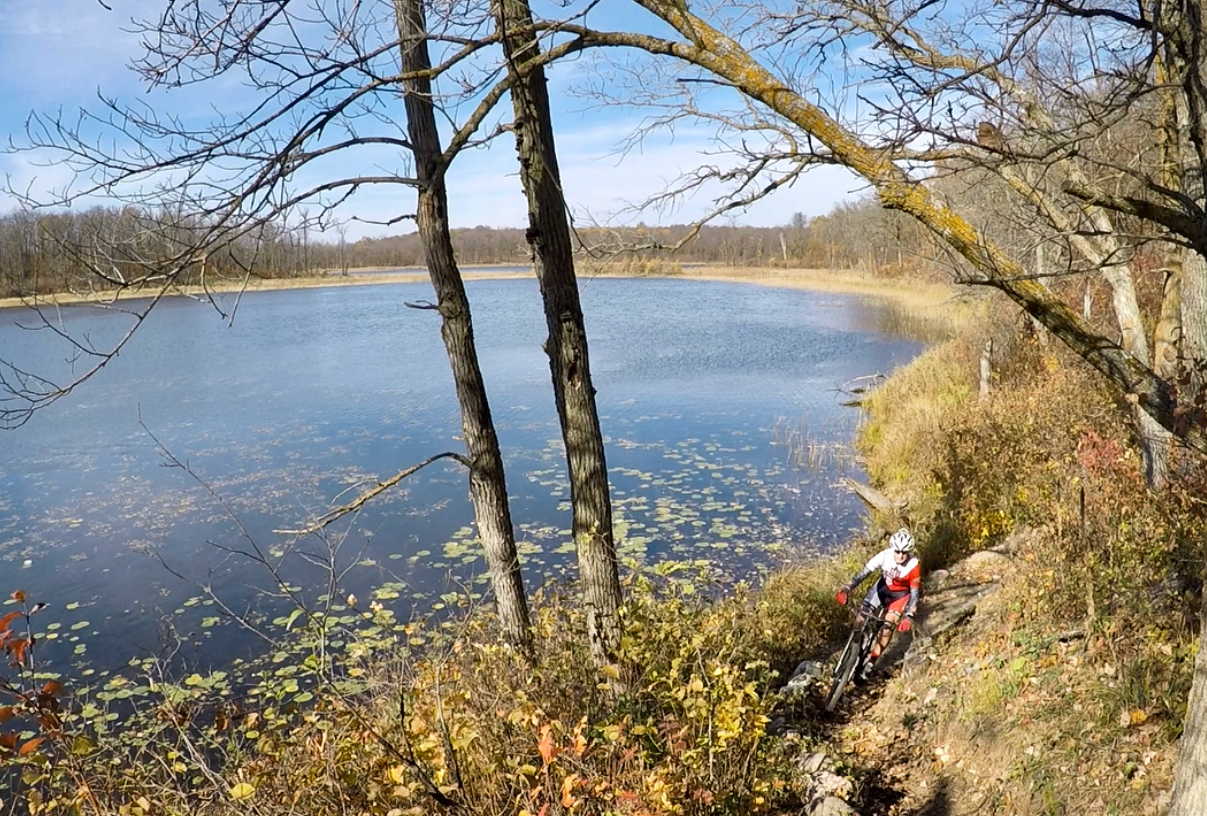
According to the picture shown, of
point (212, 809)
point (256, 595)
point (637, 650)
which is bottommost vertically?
point (256, 595)

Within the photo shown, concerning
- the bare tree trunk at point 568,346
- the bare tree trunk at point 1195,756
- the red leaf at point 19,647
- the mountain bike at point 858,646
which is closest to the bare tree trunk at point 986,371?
the mountain bike at point 858,646

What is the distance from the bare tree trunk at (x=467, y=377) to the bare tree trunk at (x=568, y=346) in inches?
30.3

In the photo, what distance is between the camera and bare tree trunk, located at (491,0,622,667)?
5.10 metres

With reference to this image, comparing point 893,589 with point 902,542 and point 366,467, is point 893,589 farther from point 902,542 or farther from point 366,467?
point 366,467

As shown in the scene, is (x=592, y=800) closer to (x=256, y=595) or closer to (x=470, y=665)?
(x=470, y=665)

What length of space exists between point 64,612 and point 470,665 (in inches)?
264

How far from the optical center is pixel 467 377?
6.10m

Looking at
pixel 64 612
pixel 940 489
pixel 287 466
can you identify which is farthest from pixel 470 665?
pixel 287 466

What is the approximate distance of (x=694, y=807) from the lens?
404 centimetres

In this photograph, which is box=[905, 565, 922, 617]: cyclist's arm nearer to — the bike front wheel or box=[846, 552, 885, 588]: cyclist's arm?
box=[846, 552, 885, 588]: cyclist's arm

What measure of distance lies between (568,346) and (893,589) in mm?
3635

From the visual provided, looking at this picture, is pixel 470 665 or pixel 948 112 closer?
pixel 948 112

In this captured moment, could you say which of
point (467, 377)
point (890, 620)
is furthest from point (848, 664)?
point (467, 377)

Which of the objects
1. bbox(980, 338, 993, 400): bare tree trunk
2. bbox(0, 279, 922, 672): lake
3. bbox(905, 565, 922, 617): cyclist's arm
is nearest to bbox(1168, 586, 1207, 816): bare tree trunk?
bbox(905, 565, 922, 617): cyclist's arm
